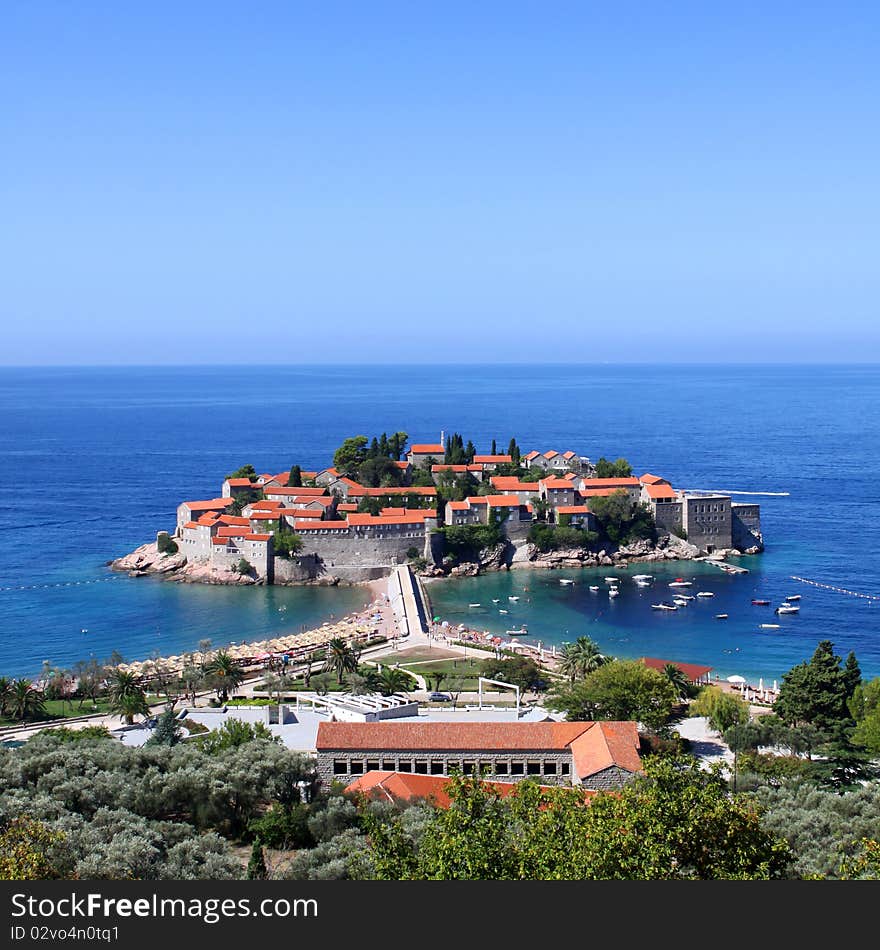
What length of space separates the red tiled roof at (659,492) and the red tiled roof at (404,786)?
41.0 metres

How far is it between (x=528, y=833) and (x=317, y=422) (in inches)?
5690

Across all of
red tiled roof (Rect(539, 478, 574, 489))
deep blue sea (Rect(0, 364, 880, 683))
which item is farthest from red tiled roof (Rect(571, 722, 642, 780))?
red tiled roof (Rect(539, 478, 574, 489))

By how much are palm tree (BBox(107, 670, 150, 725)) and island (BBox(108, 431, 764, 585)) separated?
22128 millimetres

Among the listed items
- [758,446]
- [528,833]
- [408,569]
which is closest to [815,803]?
[528,833]

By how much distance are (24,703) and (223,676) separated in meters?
6.25

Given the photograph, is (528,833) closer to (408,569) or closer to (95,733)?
(95,733)

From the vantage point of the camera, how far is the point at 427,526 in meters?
60.3

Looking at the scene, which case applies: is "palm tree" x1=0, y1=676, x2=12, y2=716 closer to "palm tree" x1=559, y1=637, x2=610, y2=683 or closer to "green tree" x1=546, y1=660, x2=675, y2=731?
"green tree" x1=546, y1=660, x2=675, y2=731

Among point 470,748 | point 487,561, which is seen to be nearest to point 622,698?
point 470,748

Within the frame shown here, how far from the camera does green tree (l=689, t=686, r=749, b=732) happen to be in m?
31.3

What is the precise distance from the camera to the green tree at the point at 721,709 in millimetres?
31312

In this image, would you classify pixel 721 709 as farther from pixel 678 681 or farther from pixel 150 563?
pixel 150 563

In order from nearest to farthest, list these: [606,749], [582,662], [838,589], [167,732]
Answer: [606,749], [167,732], [582,662], [838,589]

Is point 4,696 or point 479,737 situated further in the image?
point 4,696
